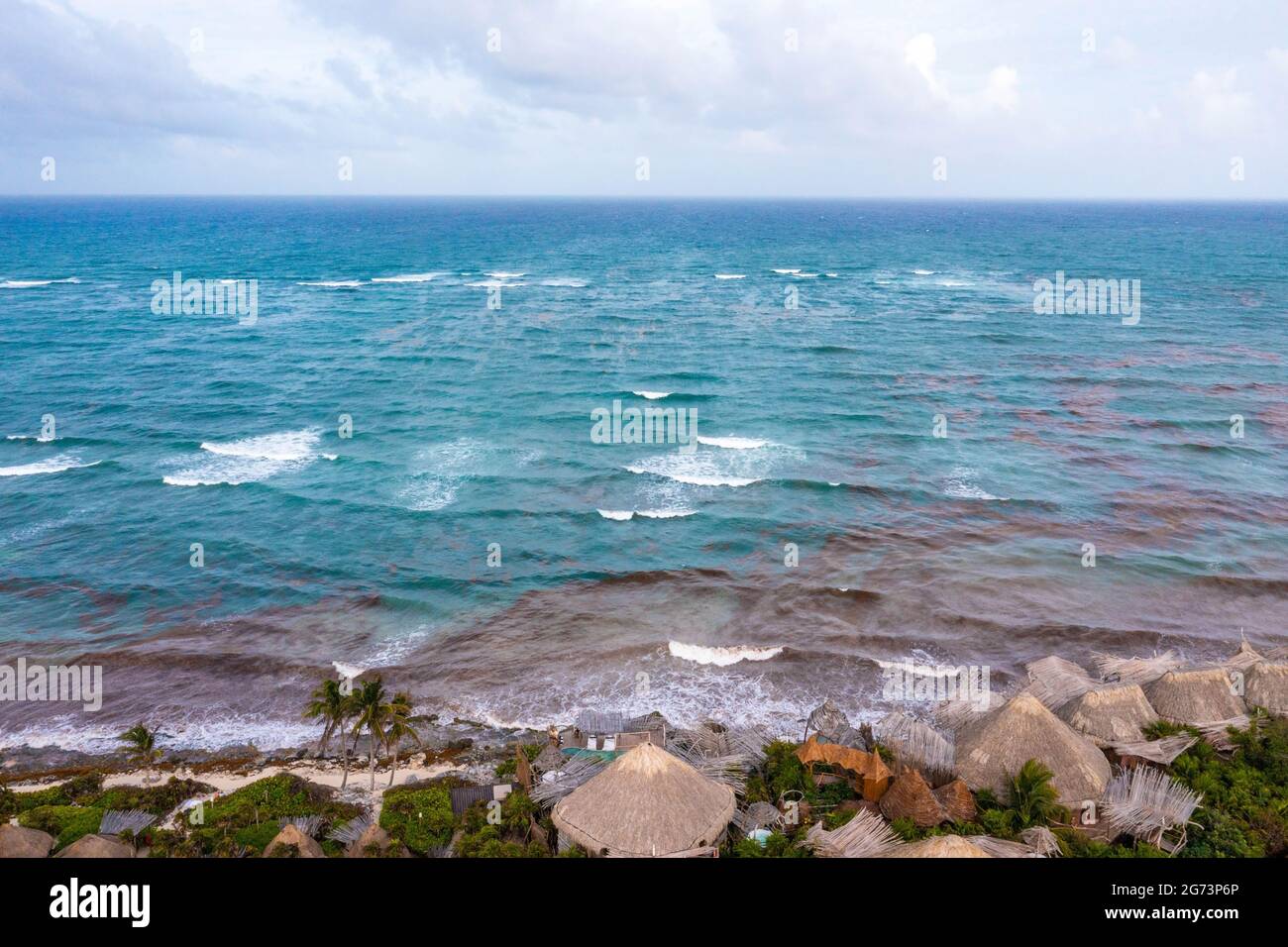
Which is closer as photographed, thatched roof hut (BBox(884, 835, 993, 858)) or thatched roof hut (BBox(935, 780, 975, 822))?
thatched roof hut (BBox(884, 835, 993, 858))

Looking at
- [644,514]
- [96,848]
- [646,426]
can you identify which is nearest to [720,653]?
[644,514]

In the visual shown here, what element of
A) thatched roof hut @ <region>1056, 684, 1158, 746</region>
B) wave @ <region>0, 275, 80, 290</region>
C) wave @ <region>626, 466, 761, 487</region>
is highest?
wave @ <region>0, 275, 80, 290</region>

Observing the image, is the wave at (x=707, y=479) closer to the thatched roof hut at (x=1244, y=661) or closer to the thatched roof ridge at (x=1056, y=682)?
the thatched roof ridge at (x=1056, y=682)

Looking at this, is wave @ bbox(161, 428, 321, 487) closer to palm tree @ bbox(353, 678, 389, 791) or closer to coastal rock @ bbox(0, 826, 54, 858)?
palm tree @ bbox(353, 678, 389, 791)

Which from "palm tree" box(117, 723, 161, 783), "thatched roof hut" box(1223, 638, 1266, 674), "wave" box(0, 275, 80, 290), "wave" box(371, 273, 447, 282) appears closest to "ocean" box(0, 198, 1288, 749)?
"palm tree" box(117, 723, 161, 783)

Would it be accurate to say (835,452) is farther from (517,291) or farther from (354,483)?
(517,291)

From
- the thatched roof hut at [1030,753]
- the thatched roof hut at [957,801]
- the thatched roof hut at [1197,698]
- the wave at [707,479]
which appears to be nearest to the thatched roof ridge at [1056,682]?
the thatched roof hut at [1197,698]

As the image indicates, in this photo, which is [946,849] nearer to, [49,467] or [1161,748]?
[1161,748]
